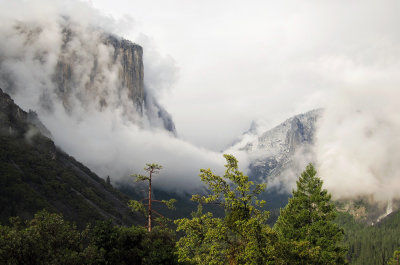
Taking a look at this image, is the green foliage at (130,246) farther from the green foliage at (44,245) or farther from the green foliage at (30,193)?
the green foliage at (30,193)

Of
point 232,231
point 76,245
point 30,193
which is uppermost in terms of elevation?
point 30,193

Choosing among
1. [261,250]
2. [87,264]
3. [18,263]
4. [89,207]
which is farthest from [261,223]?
[89,207]

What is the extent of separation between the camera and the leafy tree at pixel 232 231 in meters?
21.1

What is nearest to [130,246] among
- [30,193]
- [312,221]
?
[312,221]

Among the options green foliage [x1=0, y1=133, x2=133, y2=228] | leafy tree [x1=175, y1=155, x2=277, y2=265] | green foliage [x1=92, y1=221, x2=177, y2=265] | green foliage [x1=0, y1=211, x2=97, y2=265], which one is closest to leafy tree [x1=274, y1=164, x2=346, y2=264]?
leafy tree [x1=175, y1=155, x2=277, y2=265]

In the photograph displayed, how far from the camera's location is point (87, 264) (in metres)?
29.6

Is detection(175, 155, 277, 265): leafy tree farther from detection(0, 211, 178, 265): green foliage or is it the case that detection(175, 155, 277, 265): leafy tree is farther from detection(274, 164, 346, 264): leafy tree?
detection(0, 211, 178, 265): green foliage

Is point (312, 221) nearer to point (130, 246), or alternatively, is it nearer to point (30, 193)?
point (130, 246)

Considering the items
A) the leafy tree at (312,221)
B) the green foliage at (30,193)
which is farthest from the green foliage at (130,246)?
the green foliage at (30,193)

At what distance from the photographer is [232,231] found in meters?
22.3

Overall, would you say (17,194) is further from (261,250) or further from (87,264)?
(261,250)

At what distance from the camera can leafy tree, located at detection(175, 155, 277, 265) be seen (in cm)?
2112

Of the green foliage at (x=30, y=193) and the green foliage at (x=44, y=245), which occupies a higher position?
the green foliage at (x=30, y=193)

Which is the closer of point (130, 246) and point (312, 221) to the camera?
point (312, 221)
